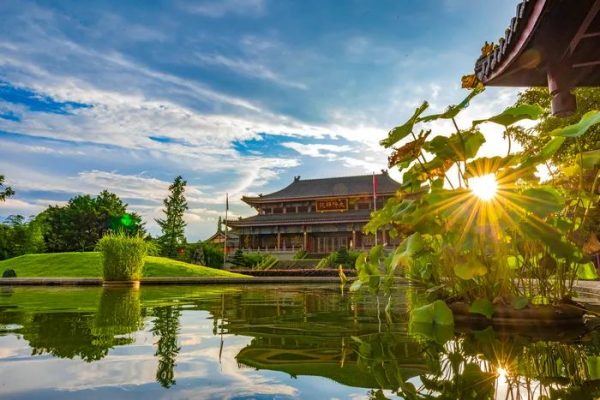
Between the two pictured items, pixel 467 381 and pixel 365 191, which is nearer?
pixel 467 381

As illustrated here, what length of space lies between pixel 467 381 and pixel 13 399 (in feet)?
4.73

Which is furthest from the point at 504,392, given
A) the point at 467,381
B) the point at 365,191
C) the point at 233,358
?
the point at 365,191

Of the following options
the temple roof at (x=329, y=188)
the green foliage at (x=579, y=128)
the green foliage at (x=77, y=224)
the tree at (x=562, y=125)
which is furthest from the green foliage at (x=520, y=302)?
the green foliage at (x=77, y=224)

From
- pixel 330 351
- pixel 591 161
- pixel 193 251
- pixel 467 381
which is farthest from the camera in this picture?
pixel 193 251

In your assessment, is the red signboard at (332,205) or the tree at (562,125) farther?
the red signboard at (332,205)

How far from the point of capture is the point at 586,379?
4.84ft

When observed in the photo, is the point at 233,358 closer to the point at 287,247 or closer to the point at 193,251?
the point at 193,251

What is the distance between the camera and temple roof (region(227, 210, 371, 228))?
1182 inches

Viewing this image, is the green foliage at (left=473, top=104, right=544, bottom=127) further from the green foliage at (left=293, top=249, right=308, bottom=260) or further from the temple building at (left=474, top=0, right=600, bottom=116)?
the green foliage at (left=293, top=249, right=308, bottom=260)

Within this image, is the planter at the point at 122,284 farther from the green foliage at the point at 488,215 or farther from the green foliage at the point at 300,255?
the green foliage at the point at 300,255

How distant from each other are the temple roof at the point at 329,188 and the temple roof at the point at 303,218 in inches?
54.1

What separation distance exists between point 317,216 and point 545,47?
94.2 feet

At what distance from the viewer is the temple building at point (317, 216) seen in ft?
101

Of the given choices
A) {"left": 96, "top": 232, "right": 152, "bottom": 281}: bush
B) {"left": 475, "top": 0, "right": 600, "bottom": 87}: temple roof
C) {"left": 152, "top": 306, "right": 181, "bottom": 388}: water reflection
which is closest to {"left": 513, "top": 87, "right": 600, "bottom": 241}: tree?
{"left": 475, "top": 0, "right": 600, "bottom": 87}: temple roof
